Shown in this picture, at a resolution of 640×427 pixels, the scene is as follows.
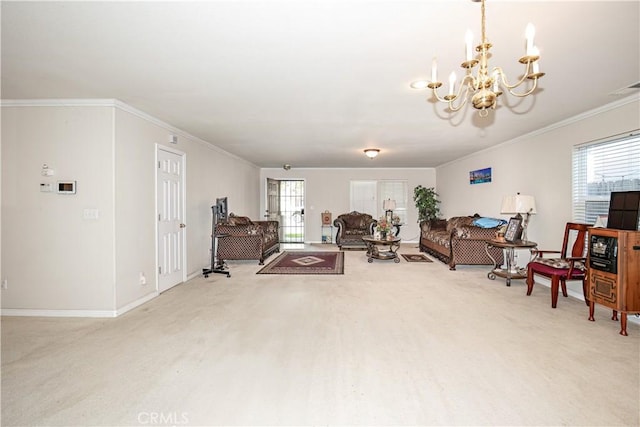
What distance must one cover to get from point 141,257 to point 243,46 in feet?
9.79

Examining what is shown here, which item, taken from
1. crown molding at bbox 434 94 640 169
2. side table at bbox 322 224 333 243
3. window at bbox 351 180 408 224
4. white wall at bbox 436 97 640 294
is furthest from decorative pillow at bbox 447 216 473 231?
side table at bbox 322 224 333 243

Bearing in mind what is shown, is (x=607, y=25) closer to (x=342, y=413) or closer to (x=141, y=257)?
(x=342, y=413)

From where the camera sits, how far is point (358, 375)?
229 cm

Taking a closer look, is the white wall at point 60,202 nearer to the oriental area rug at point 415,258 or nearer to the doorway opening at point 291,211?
the oriental area rug at point 415,258

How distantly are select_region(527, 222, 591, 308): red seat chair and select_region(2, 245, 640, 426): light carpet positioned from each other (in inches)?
12.1

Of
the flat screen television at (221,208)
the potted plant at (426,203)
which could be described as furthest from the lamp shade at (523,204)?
the flat screen television at (221,208)

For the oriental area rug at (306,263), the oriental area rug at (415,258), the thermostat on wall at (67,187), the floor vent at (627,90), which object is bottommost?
the oriental area rug at (306,263)

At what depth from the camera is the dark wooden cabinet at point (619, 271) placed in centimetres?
298

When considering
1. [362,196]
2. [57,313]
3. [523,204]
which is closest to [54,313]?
[57,313]

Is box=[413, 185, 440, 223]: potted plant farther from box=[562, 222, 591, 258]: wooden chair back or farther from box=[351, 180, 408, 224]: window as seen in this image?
box=[562, 222, 591, 258]: wooden chair back

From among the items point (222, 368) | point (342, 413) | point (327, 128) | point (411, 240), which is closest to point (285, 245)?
point (411, 240)

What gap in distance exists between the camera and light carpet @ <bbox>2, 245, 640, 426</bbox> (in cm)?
190

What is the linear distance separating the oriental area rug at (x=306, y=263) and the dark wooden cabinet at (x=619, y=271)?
3.52 m

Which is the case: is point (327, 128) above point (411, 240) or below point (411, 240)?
above
